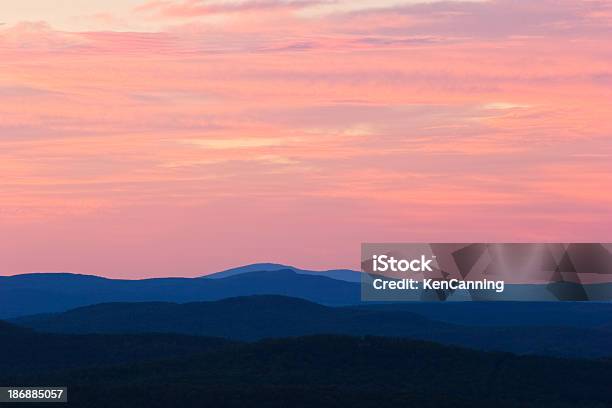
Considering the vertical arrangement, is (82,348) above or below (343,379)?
above

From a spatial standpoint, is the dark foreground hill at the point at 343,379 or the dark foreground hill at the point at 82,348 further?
the dark foreground hill at the point at 82,348

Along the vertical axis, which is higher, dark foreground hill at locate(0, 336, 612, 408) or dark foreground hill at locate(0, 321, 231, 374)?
dark foreground hill at locate(0, 321, 231, 374)

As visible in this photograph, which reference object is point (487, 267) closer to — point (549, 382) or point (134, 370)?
point (549, 382)

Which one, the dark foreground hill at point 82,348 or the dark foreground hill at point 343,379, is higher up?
the dark foreground hill at point 82,348

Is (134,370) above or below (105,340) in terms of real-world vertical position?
below

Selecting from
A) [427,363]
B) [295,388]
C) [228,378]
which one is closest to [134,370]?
[228,378]

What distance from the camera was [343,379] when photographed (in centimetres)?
13825

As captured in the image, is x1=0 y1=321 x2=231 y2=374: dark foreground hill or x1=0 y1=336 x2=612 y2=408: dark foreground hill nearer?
x1=0 y1=336 x2=612 y2=408: dark foreground hill

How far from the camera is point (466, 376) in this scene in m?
144

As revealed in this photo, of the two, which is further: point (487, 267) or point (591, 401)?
point (591, 401)

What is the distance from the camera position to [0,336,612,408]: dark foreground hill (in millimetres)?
116375

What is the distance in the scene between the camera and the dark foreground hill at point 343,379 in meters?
116

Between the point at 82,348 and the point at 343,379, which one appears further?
the point at 82,348

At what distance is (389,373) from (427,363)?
8052 millimetres
